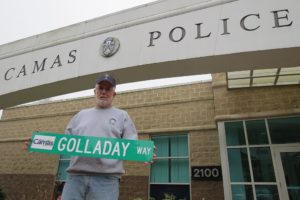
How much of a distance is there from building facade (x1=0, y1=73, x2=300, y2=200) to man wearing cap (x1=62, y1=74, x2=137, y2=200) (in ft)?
16.9

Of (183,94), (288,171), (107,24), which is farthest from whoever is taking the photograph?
(183,94)

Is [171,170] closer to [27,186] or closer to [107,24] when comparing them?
[107,24]

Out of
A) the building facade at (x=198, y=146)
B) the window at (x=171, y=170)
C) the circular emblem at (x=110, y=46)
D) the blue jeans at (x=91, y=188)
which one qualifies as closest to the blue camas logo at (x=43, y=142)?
the blue jeans at (x=91, y=188)

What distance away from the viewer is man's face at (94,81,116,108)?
2.66m

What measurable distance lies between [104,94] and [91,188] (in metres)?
0.91

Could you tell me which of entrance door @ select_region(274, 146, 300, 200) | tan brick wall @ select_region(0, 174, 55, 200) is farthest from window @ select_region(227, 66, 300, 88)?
tan brick wall @ select_region(0, 174, 55, 200)

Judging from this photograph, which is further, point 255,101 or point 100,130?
point 255,101

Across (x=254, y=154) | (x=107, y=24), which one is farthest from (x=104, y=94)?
(x=254, y=154)

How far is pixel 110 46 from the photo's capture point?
16.1 feet

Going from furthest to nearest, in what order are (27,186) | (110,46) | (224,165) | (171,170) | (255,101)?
(27,186), (171,170), (255,101), (224,165), (110,46)

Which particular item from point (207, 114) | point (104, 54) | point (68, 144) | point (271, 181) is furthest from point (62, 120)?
point (68, 144)

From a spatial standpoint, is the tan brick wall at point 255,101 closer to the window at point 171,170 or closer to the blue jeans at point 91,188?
the window at point 171,170

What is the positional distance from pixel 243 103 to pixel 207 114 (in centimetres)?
130

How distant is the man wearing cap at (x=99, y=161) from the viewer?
232cm
